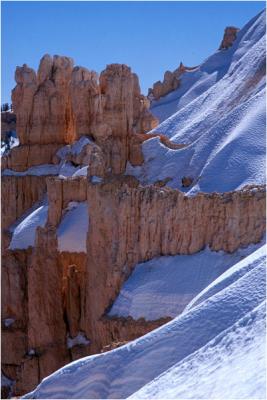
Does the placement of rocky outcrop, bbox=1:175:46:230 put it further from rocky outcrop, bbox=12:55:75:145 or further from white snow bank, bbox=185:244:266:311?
white snow bank, bbox=185:244:266:311

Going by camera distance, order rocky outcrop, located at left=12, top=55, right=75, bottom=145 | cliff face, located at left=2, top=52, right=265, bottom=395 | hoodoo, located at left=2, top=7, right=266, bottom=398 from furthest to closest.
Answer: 1. rocky outcrop, located at left=12, top=55, right=75, bottom=145
2. cliff face, located at left=2, top=52, right=265, bottom=395
3. hoodoo, located at left=2, top=7, right=266, bottom=398

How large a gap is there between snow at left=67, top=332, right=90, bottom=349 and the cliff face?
42mm

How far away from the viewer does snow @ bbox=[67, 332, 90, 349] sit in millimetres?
24406

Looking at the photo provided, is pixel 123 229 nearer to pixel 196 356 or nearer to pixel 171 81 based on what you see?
pixel 196 356

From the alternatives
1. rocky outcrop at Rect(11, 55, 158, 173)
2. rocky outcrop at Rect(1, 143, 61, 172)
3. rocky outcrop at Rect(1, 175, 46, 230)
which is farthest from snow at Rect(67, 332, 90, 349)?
rocky outcrop at Rect(1, 143, 61, 172)

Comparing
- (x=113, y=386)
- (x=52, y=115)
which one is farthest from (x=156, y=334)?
(x=52, y=115)

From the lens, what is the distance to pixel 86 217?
27.3 m

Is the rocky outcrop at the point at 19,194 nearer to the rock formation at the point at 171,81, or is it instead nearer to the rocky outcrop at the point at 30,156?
the rocky outcrop at the point at 30,156

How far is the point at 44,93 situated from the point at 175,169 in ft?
26.9

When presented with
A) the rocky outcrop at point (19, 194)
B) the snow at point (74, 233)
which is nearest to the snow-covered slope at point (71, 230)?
the snow at point (74, 233)

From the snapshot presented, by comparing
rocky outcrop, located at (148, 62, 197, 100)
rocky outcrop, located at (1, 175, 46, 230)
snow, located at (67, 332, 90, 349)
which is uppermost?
rocky outcrop, located at (148, 62, 197, 100)

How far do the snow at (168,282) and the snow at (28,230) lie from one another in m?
9.08

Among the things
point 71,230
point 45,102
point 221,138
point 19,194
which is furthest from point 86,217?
point 45,102

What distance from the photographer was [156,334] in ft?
44.1
